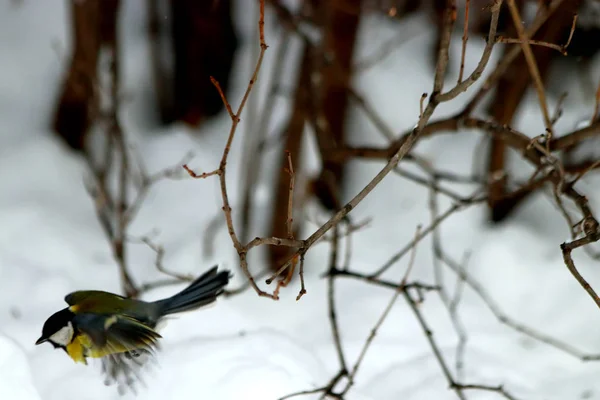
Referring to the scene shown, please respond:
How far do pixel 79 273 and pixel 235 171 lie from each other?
0.86 m

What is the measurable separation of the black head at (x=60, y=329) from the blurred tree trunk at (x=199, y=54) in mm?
1899

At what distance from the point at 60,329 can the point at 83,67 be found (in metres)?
1.64

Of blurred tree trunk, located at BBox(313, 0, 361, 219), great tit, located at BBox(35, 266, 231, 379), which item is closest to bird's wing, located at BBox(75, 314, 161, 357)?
great tit, located at BBox(35, 266, 231, 379)

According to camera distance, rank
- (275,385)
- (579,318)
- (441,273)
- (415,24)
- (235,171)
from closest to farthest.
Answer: (275,385) → (579,318) → (441,273) → (235,171) → (415,24)

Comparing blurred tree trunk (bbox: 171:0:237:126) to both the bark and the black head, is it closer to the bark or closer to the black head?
the bark

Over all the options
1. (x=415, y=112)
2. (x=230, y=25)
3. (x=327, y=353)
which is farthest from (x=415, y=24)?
(x=327, y=353)

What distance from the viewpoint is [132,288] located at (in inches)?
66.2

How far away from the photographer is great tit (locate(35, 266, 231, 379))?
1066 mm

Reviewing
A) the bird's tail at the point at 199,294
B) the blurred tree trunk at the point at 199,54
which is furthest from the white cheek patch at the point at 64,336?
the blurred tree trunk at the point at 199,54

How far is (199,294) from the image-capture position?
124 centimetres

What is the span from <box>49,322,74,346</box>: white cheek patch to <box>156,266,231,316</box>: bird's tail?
0.62 feet

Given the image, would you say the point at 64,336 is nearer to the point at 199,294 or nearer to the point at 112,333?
the point at 112,333

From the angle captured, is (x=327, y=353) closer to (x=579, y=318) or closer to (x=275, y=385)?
(x=275, y=385)

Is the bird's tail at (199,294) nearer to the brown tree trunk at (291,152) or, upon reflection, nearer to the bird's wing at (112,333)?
the bird's wing at (112,333)
